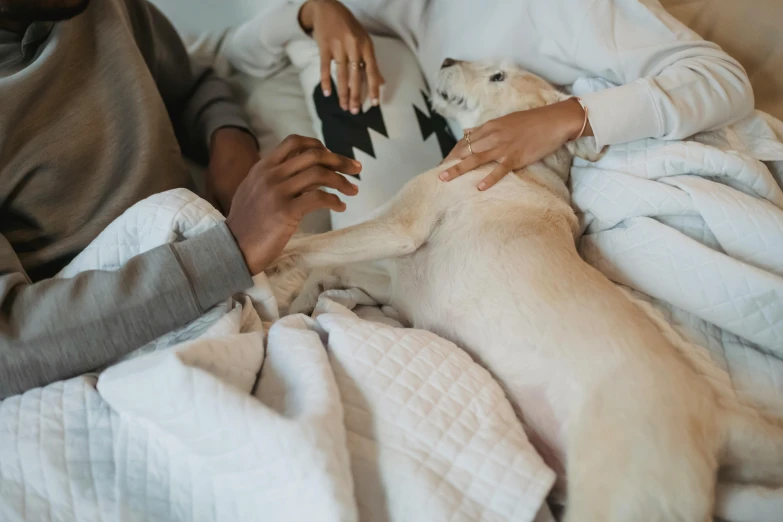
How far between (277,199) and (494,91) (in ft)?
2.21

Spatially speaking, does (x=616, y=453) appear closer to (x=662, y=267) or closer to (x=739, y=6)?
(x=662, y=267)

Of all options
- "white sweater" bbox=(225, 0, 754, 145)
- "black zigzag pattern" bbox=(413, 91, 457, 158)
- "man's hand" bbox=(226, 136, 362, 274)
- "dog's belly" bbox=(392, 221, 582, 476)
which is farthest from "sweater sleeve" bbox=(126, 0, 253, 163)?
"dog's belly" bbox=(392, 221, 582, 476)

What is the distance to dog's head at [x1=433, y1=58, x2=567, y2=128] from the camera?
1.25 metres

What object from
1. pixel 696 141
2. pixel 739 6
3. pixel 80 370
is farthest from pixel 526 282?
pixel 739 6

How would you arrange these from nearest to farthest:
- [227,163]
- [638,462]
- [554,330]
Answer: [638,462], [554,330], [227,163]

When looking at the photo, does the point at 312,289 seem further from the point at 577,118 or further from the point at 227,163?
the point at 577,118

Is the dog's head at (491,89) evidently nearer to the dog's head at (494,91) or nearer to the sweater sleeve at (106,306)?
the dog's head at (494,91)

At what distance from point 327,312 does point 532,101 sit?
69 centimetres

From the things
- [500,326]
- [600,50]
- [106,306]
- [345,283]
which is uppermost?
[600,50]

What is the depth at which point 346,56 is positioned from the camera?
1.30 metres

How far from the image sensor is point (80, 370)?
0.80 m

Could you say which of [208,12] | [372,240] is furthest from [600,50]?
[208,12]

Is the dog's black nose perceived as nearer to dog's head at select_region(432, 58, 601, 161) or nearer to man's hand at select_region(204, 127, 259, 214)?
dog's head at select_region(432, 58, 601, 161)

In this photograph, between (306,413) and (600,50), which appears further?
(600,50)
